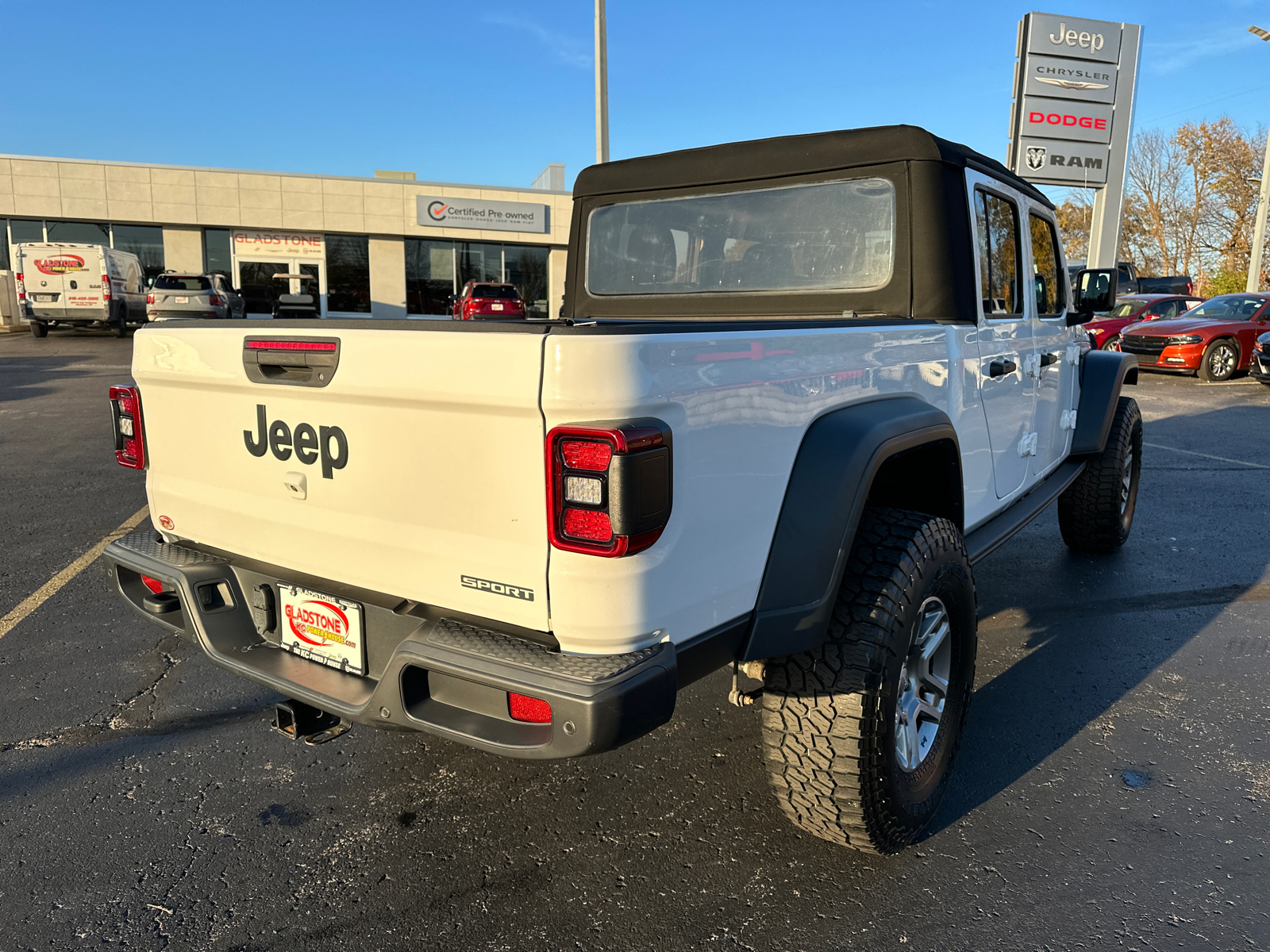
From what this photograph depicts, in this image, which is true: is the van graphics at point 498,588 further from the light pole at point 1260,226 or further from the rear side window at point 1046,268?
the light pole at point 1260,226

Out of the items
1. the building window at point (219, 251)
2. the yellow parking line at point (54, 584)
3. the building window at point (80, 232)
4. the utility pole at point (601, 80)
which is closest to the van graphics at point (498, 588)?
the yellow parking line at point (54, 584)

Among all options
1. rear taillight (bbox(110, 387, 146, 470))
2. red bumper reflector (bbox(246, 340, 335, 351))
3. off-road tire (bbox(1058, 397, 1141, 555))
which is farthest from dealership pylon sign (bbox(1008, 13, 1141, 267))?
red bumper reflector (bbox(246, 340, 335, 351))

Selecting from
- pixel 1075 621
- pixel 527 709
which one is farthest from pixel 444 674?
pixel 1075 621

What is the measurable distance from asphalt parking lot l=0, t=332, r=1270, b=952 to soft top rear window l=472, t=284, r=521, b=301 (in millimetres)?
21448

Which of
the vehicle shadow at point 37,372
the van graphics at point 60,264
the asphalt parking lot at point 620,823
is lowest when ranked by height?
the asphalt parking lot at point 620,823

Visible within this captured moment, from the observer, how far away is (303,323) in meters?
2.35

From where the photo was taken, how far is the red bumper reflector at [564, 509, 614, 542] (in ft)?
6.14

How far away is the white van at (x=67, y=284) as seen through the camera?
76.0 ft

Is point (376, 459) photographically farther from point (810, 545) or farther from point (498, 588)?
point (810, 545)

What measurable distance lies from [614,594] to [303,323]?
114cm

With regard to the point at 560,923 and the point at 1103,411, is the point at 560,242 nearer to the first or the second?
the point at 1103,411

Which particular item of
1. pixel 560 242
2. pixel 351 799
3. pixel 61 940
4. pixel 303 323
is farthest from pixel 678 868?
pixel 560 242

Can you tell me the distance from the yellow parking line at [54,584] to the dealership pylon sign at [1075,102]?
20398 millimetres

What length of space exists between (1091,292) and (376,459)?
4134mm
